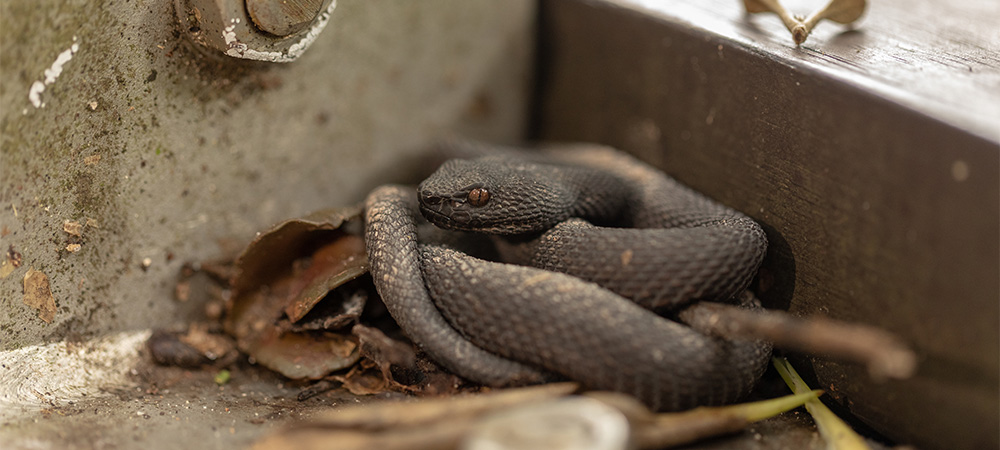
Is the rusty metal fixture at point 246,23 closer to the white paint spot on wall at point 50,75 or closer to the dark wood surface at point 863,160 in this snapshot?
the white paint spot on wall at point 50,75

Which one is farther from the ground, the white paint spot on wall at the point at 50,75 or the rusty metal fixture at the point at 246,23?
the rusty metal fixture at the point at 246,23

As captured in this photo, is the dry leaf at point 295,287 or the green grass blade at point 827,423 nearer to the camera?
the green grass blade at point 827,423

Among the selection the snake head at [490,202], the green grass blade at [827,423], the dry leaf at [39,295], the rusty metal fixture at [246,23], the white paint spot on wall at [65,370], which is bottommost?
the white paint spot on wall at [65,370]

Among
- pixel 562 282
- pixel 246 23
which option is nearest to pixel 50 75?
pixel 246 23

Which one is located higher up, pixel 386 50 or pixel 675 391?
pixel 386 50

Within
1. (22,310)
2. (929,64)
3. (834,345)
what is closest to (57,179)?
(22,310)

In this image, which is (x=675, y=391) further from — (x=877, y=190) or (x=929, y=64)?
(x=929, y=64)

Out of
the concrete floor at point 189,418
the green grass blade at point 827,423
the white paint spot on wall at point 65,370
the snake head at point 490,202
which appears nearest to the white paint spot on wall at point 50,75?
the white paint spot on wall at point 65,370
